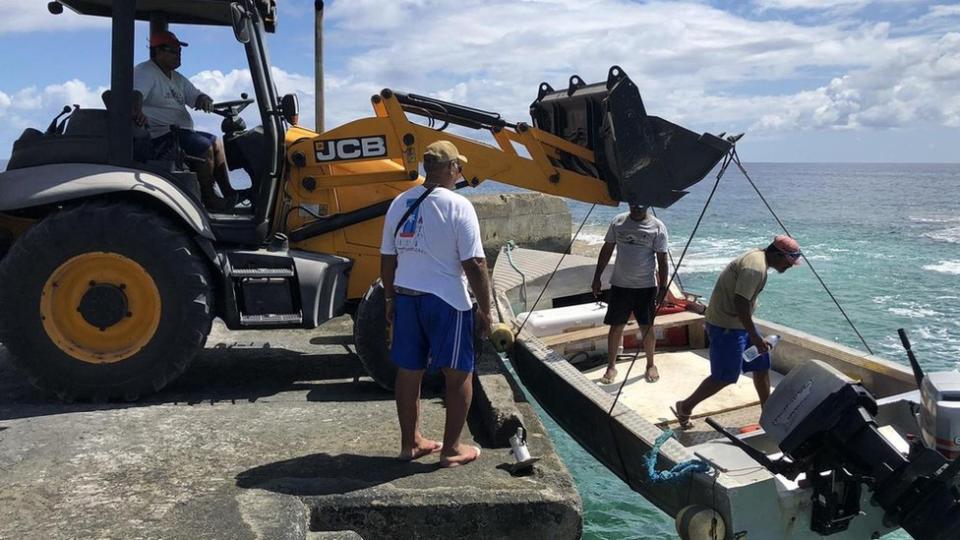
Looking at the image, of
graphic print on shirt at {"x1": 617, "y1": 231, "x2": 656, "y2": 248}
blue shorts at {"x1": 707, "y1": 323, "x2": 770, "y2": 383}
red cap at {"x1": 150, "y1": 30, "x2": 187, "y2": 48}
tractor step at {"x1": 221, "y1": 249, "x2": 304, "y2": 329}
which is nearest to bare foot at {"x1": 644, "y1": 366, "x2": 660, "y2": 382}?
graphic print on shirt at {"x1": 617, "y1": 231, "x2": 656, "y2": 248}

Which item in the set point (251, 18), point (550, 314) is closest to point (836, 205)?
point (550, 314)

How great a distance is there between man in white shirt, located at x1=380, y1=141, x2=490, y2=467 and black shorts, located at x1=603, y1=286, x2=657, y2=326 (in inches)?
121

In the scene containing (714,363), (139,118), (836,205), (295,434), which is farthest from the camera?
(836,205)

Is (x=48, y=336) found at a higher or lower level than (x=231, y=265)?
lower

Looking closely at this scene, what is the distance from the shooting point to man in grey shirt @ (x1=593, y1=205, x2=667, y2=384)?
6793 millimetres

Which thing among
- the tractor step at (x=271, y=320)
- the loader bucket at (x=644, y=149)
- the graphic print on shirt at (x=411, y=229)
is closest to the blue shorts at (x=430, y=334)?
the graphic print on shirt at (x=411, y=229)

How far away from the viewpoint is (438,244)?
12.7 ft

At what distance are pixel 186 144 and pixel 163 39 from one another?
74cm

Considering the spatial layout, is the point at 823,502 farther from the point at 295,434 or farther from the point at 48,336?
the point at 48,336

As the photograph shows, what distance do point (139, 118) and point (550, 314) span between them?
4.21 metres

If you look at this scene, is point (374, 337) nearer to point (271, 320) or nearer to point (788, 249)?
point (271, 320)

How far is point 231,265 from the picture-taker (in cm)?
536

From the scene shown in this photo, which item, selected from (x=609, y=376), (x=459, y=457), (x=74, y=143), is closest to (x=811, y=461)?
(x=459, y=457)

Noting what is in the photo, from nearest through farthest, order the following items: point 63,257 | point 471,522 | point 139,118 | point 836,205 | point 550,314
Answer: point 471,522 < point 63,257 < point 139,118 < point 550,314 < point 836,205
